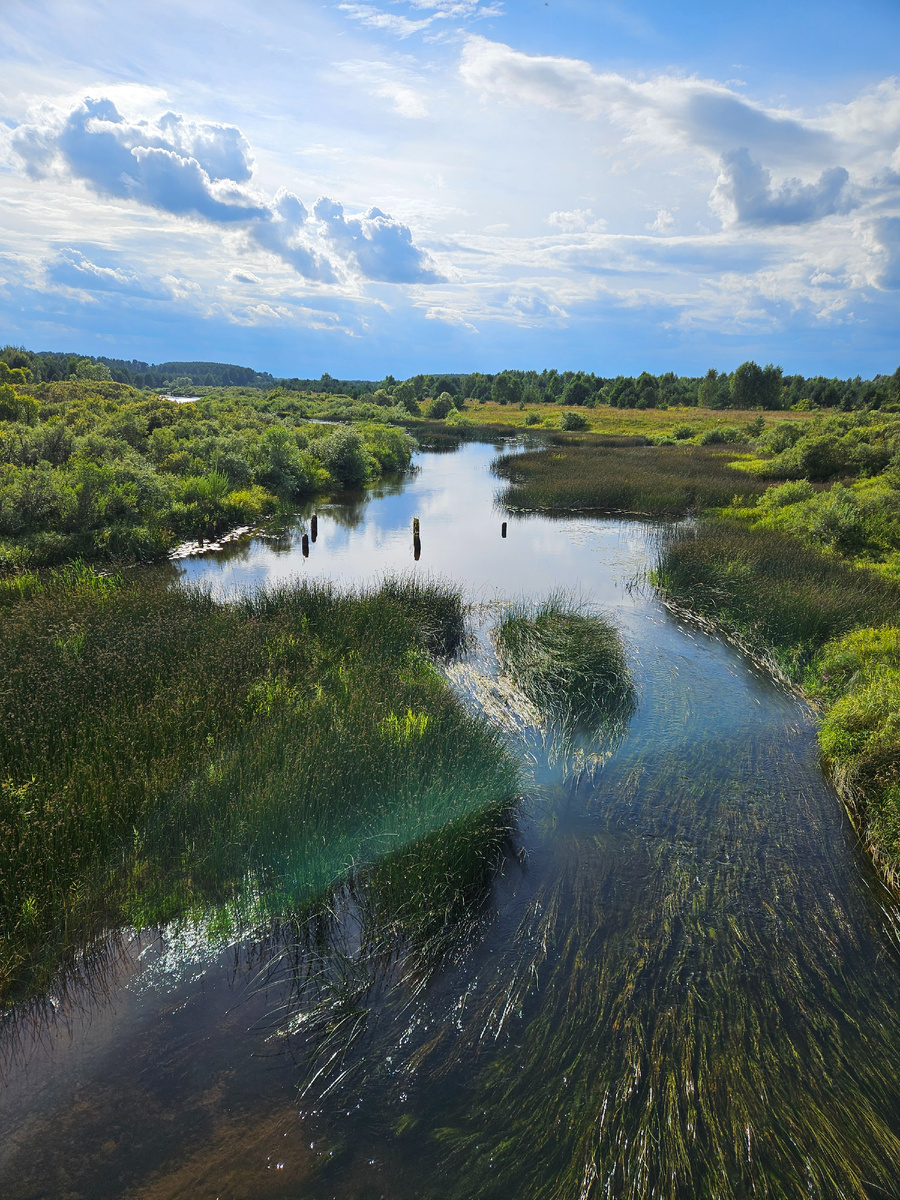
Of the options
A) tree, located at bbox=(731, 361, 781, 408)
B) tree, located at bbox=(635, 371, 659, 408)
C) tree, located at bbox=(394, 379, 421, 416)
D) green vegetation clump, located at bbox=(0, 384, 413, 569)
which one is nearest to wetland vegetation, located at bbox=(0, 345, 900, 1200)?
green vegetation clump, located at bbox=(0, 384, 413, 569)

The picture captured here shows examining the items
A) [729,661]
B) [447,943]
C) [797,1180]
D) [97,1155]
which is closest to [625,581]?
[729,661]

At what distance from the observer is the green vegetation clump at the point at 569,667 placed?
10.6m

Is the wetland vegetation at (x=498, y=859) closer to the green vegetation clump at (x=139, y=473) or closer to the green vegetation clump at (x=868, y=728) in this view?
the green vegetation clump at (x=868, y=728)

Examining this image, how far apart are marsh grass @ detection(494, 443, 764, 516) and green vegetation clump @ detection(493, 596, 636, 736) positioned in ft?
55.6

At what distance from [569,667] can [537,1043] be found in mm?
6868

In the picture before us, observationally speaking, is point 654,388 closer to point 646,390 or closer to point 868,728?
point 646,390

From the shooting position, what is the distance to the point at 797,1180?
412cm

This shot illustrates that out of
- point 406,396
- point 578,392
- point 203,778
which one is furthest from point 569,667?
point 406,396

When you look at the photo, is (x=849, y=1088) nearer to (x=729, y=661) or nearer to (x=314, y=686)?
(x=314, y=686)

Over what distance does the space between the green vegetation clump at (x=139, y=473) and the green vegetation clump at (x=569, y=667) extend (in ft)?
41.1

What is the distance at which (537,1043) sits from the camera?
4.99 meters

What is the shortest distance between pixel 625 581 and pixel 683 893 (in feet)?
40.8

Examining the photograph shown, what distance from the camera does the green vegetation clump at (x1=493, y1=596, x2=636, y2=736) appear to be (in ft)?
34.7

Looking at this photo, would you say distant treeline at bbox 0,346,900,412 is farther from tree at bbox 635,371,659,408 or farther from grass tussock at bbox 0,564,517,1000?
grass tussock at bbox 0,564,517,1000
